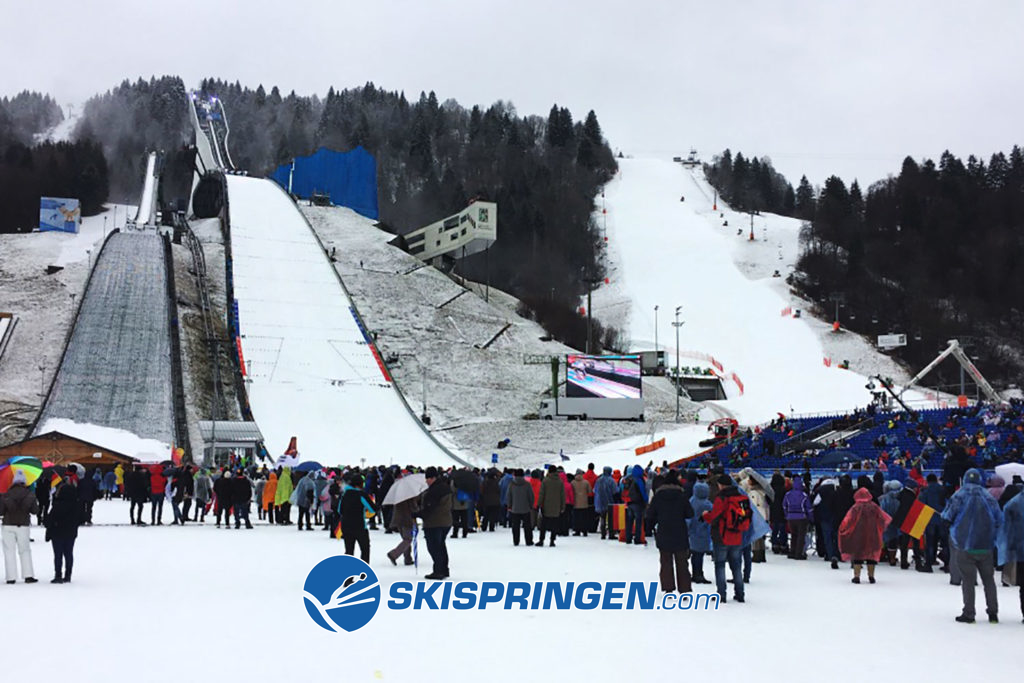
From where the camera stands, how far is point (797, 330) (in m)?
63.4

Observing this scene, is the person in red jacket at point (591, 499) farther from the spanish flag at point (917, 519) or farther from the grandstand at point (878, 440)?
the spanish flag at point (917, 519)

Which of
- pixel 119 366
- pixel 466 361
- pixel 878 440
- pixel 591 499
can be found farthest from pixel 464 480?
pixel 466 361

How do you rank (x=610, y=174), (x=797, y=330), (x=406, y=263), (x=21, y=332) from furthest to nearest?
(x=610, y=174) → (x=797, y=330) → (x=406, y=263) → (x=21, y=332)

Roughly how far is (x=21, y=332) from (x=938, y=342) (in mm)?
50500

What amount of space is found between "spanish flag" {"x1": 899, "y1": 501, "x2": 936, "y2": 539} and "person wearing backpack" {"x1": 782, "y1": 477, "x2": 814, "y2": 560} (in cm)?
158

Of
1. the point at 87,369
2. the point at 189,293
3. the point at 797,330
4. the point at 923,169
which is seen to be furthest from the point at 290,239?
the point at 923,169

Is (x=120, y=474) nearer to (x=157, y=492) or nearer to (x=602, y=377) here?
(x=157, y=492)

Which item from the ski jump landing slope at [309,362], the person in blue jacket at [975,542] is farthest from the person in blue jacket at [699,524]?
the ski jump landing slope at [309,362]

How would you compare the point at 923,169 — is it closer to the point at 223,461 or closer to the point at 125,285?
the point at 125,285

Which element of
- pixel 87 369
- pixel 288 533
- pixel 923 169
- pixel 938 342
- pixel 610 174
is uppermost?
pixel 610 174

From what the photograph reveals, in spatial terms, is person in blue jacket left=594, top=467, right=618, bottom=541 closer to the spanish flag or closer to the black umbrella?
the black umbrella

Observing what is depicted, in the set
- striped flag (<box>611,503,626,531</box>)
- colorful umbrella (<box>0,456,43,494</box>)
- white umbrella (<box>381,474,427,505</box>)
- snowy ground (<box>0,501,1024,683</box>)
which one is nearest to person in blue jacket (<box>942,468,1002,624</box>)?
snowy ground (<box>0,501,1024,683</box>)

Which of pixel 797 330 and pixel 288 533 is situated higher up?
pixel 797 330

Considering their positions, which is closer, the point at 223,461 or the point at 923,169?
the point at 223,461
